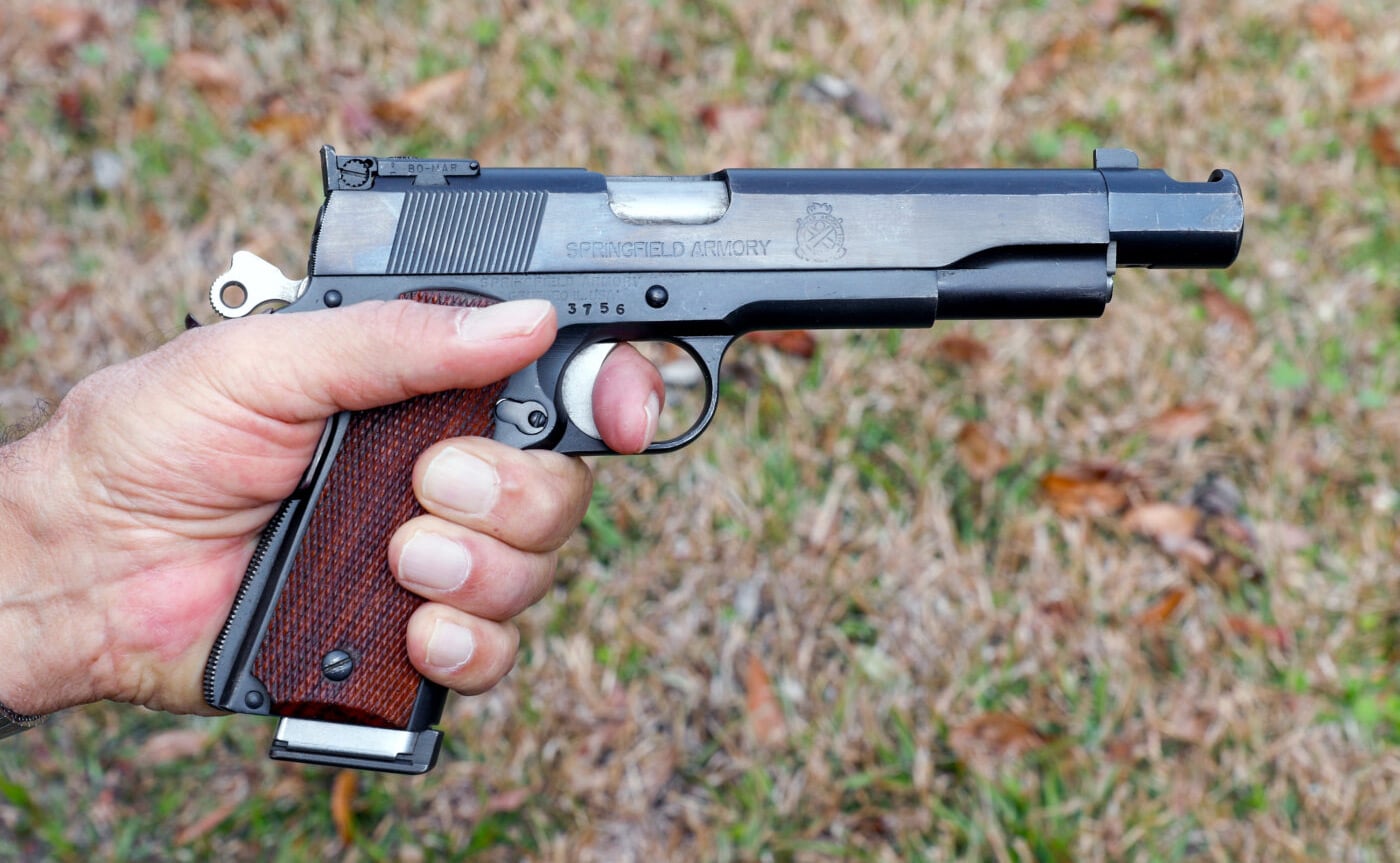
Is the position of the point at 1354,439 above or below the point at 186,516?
above

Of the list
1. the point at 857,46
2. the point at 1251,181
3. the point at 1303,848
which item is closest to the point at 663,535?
the point at 1303,848

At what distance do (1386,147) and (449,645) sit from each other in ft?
13.5

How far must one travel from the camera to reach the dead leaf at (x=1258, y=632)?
10.5 ft

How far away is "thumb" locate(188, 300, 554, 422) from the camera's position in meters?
2.09

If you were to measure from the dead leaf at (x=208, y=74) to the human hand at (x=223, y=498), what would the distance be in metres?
2.51

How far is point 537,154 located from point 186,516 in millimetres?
2341

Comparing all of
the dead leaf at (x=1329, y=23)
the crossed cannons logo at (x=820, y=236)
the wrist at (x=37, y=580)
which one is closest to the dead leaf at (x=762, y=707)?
the crossed cannons logo at (x=820, y=236)

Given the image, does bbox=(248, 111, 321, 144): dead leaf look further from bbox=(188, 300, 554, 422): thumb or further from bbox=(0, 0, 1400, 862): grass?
bbox=(188, 300, 554, 422): thumb

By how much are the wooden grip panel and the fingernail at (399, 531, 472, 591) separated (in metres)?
0.05

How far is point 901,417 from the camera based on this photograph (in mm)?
3584

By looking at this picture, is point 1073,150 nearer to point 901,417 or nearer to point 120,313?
point 901,417

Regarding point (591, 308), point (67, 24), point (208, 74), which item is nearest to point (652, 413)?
point (591, 308)

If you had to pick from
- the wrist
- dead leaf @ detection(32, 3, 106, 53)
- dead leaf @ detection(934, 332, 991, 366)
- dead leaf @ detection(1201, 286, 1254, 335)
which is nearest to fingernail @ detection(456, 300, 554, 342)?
the wrist

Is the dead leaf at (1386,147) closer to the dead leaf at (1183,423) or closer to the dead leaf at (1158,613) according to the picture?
the dead leaf at (1183,423)
